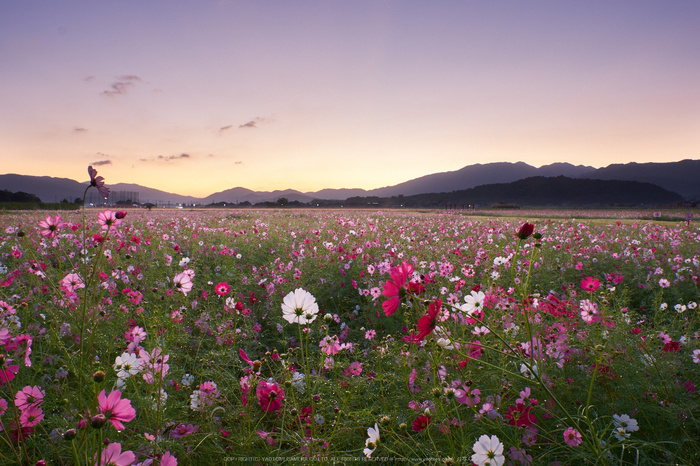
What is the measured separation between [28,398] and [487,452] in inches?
61.9

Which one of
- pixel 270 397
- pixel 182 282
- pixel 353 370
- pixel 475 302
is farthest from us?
pixel 353 370

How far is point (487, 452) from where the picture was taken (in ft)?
3.54

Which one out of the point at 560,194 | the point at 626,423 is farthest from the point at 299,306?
the point at 560,194

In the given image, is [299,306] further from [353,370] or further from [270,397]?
[353,370]

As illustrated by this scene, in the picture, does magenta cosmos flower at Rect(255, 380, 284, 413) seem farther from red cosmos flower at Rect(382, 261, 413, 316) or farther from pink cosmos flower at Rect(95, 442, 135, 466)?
red cosmos flower at Rect(382, 261, 413, 316)

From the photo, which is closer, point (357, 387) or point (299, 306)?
point (299, 306)

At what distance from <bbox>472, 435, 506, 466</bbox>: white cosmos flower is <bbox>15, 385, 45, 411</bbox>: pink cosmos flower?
150cm

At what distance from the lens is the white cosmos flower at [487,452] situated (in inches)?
41.8

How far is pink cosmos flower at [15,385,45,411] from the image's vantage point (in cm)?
117

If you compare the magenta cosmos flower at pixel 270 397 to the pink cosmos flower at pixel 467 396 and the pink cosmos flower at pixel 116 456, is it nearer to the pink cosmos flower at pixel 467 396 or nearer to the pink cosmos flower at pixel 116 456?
the pink cosmos flower at pixel 116 456

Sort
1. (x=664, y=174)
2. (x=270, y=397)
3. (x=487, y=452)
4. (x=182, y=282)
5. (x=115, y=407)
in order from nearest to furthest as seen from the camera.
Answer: (x=115, y=407), (x=487, y=452), (x=270, y=397), (x=182, y=282), (x=664, y=174)

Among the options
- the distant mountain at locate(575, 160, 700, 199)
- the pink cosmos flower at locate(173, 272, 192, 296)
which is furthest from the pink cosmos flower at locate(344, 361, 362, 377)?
the distant mountain at locate(575, 160, 700, 199)

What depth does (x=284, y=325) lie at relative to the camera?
324cm

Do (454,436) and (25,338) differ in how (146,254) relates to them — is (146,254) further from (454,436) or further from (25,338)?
(454,436)
